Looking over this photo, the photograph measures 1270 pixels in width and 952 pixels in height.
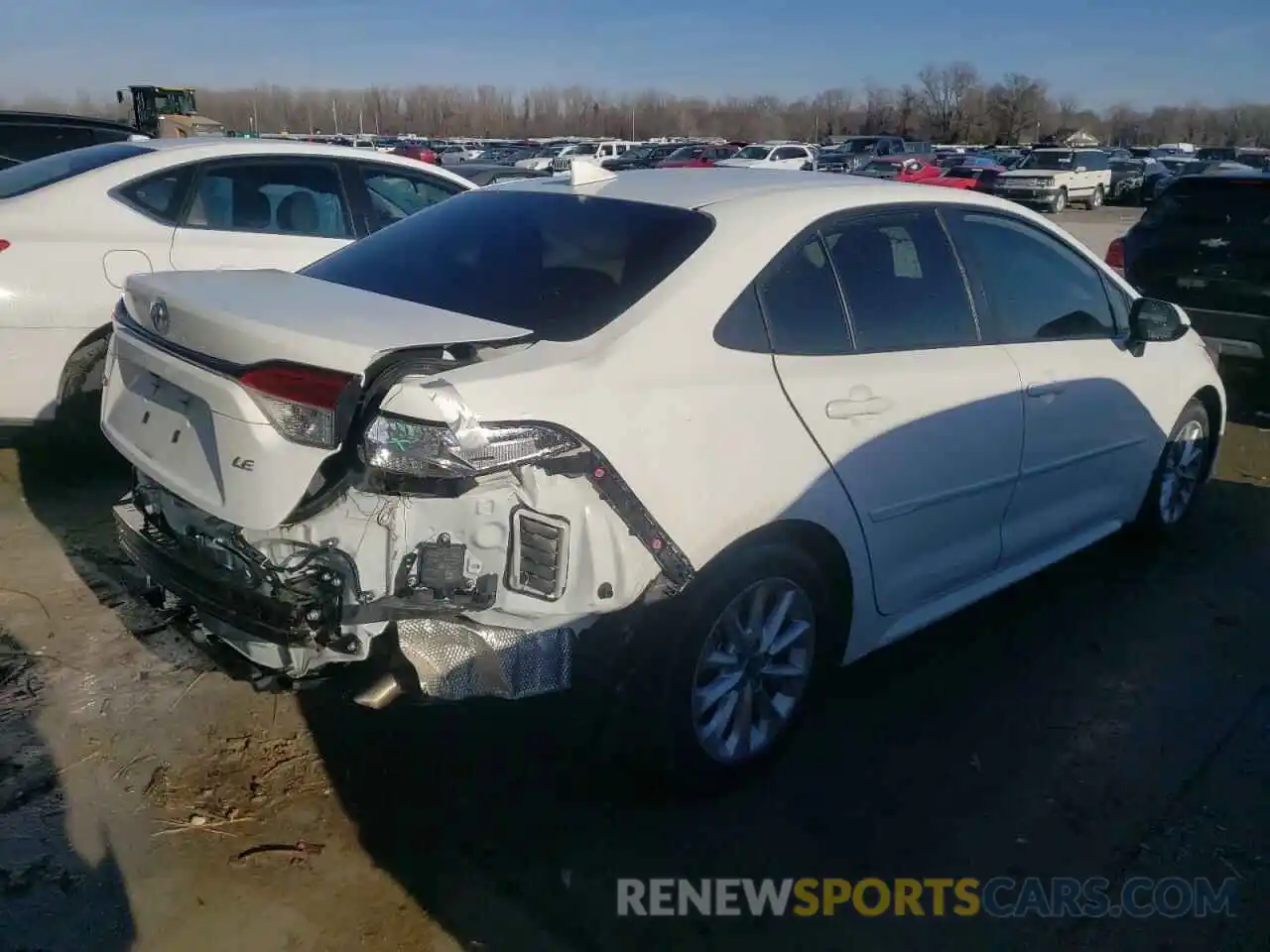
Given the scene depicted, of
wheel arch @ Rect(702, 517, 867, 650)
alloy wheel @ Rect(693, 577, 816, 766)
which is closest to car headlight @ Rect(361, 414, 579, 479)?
wheel arch @ Rect(702, 517, 867, 650)

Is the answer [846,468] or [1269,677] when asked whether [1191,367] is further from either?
[846,468]

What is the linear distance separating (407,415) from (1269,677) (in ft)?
10.9

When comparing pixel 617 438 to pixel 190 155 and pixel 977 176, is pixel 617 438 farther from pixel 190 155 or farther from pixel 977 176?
pixel 977 176

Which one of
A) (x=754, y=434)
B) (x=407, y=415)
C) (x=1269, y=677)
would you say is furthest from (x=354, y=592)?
(x=1269, y=677)

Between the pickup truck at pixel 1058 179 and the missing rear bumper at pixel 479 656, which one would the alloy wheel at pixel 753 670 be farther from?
the pickup truck at pixel 1058 179

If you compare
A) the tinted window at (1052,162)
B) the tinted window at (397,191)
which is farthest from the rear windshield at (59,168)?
the tinted window at (1052,162)

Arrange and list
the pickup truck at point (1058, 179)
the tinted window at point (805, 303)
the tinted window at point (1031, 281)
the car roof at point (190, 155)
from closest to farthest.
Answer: the tinted window at point (805, 303), the tinted window at point (1031, 281), the car roof at point (190, 155), the pickup truck at point (1058, 179)

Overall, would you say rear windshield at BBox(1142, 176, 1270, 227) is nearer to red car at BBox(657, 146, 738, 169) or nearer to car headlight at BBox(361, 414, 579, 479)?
car headlight at BBox(361, 414, 579, 479)

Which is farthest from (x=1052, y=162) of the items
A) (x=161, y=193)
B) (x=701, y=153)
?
(x=161, y=193)

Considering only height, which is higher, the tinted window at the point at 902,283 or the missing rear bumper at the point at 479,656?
the tinted window at the point at 902,283

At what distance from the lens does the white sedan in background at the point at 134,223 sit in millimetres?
4844

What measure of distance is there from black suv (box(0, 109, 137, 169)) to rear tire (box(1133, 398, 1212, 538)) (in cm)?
921

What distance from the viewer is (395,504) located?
246 centimetres

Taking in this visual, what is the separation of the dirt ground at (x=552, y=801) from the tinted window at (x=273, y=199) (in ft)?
7.24
